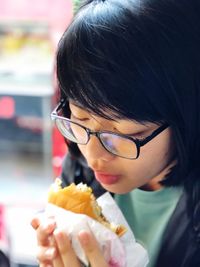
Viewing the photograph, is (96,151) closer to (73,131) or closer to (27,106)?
(73,131)

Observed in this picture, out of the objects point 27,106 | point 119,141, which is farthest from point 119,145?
point 27,106

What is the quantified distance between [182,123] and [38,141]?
99 centimetres

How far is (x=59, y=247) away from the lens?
75cm

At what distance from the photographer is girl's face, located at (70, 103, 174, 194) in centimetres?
Result: 75

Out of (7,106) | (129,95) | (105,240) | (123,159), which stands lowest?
(7,106)

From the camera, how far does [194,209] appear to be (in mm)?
844

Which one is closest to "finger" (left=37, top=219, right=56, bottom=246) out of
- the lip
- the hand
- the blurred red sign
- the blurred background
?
the hand

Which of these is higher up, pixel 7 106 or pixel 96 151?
pixel 96 151

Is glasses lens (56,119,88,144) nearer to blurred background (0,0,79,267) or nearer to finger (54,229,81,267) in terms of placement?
finger (54,229,81,267)

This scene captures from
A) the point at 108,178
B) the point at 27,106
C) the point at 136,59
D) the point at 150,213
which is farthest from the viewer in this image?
the point at 27,106

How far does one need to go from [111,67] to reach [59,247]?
0.92 feet

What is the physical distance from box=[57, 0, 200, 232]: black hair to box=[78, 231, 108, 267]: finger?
18 cm

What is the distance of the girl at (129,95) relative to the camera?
2.32 ft

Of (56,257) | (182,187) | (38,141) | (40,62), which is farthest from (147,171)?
(38,141)
